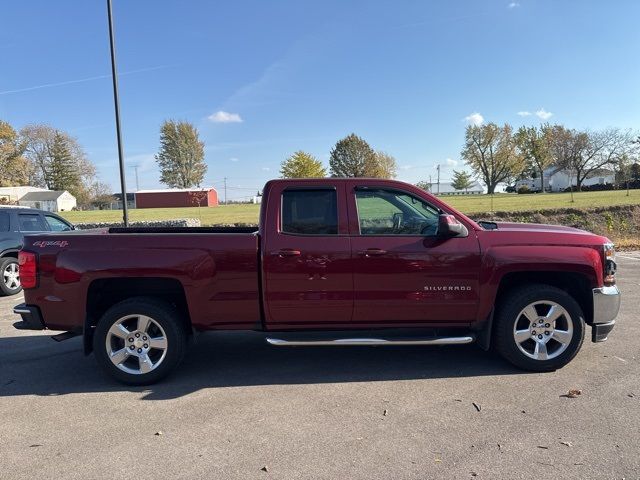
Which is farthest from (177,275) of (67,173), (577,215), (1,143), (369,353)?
(67,173)

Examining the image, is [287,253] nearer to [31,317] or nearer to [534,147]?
[31,317]

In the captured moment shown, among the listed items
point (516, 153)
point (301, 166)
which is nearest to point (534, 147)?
point (516, 153)

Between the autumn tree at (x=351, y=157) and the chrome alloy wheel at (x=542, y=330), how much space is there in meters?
82.4

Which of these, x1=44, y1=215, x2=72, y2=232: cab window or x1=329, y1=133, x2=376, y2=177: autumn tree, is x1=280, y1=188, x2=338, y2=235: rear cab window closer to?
x1=44, y1=215, x2=72, y2=232: cab window

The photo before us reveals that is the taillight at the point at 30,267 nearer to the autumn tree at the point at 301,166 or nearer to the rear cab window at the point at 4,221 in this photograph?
the rear cab window at the point at 4,221

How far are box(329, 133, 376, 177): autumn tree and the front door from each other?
8239 centimetres

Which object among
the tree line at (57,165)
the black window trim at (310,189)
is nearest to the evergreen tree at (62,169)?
the tree line at (57,165)

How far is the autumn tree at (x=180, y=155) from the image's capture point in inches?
3930

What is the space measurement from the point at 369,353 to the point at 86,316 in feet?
9.68

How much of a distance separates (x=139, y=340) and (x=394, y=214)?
275 centimetres

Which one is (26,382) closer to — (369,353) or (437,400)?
(369,353)

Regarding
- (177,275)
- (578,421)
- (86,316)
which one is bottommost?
(578,421)

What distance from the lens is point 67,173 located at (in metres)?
88.1

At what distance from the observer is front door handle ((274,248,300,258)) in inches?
172
